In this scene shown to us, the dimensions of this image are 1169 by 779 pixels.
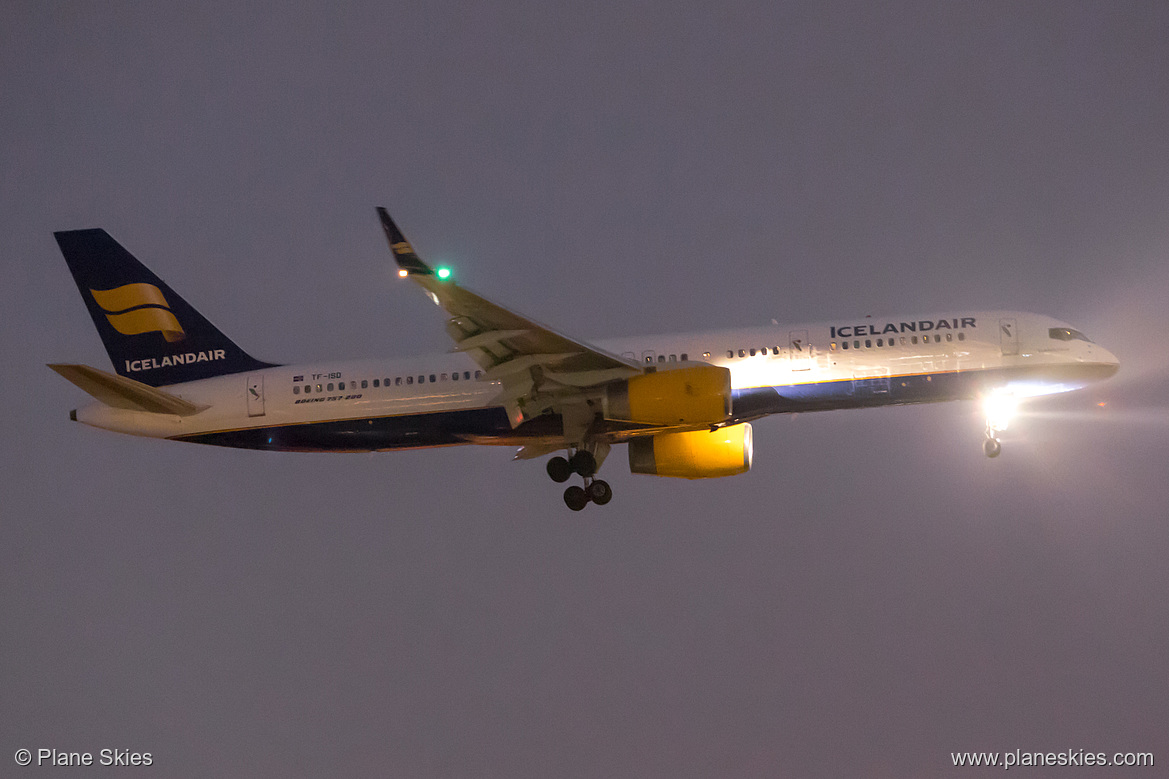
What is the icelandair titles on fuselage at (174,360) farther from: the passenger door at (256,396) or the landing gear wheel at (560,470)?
the landing gear wheel at (560,470)

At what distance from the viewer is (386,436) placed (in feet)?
103

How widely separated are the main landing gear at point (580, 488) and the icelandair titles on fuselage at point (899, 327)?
7269 mm

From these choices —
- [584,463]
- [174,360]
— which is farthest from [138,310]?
[584,463]

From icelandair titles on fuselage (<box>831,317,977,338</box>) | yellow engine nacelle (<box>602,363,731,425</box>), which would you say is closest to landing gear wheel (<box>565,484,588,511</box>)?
yellow engine nacelle (<box>602,363,731,425</box>)

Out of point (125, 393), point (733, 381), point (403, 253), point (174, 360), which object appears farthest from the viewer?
point (174, 360)

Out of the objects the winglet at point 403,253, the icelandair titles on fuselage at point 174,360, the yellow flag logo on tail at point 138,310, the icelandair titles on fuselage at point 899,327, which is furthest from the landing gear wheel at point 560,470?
the yellow flag logo on tail at point 138,310

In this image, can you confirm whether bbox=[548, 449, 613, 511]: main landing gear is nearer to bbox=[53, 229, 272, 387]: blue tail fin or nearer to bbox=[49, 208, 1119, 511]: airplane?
bbox=[49, 208, 1119, 511]: airplane

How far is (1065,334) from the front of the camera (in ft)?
105

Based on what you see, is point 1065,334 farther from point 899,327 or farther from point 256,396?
point 256,396

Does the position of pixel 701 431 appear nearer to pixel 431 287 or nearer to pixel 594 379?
pixel 594 379

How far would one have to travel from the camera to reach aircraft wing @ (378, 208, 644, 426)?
89.1 ft

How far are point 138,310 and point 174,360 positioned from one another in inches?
83.4

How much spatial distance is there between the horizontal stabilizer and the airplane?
0.18 feet

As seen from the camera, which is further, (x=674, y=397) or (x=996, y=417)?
(x=996, y=417)
